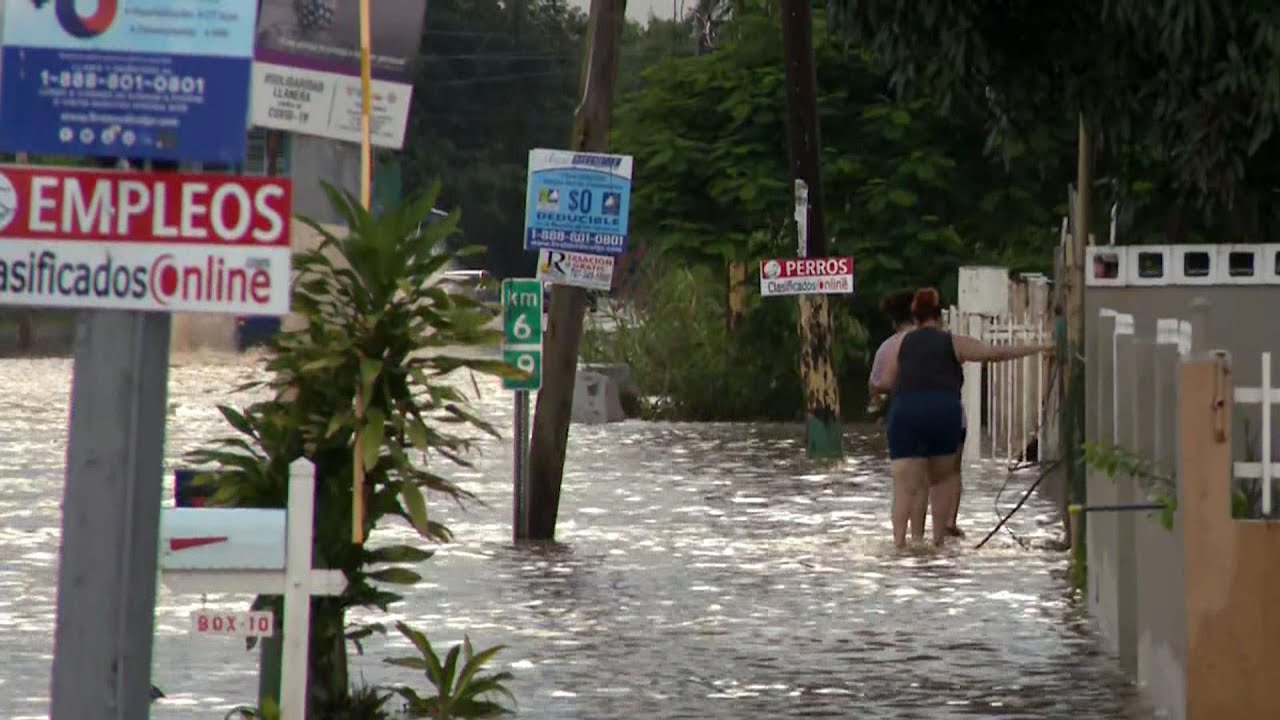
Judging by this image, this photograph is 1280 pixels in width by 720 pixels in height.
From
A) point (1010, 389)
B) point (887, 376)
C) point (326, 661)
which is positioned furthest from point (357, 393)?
point (1010, 389)

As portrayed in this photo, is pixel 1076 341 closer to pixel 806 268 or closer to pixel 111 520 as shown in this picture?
pixel 111 520

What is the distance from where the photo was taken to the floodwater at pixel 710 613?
11.2 meters

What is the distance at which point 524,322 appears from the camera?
18.1 meters

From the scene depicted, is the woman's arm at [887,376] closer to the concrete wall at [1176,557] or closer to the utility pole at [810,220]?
the concrete wall at [1176,557]

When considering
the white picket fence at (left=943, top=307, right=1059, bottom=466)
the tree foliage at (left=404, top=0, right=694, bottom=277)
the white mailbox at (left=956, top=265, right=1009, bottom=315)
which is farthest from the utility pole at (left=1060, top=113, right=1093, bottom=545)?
the tree foliage at (left=404, top=0, right=694, bottom=277)

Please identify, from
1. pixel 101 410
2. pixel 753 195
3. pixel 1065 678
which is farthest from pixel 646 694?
pixel 753 195

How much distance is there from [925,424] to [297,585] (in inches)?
399

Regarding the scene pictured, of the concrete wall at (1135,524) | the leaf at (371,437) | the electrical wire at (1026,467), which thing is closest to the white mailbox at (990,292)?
the electrical wire at (1026,467)

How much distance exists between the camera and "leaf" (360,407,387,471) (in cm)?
912

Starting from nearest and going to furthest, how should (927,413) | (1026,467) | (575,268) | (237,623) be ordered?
1. (237,623)
2. (927,413)
3. (575,268)
4. (1026,467)

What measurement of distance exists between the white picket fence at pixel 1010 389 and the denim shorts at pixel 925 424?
536 cm

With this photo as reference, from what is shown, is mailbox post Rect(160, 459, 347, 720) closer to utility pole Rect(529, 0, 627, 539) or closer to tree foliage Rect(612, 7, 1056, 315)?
utility pole Rect(529, 0, 627, 539)

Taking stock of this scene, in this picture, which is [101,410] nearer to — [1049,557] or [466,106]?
[1049,557]

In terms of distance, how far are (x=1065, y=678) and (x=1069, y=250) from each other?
7749 millimetres
